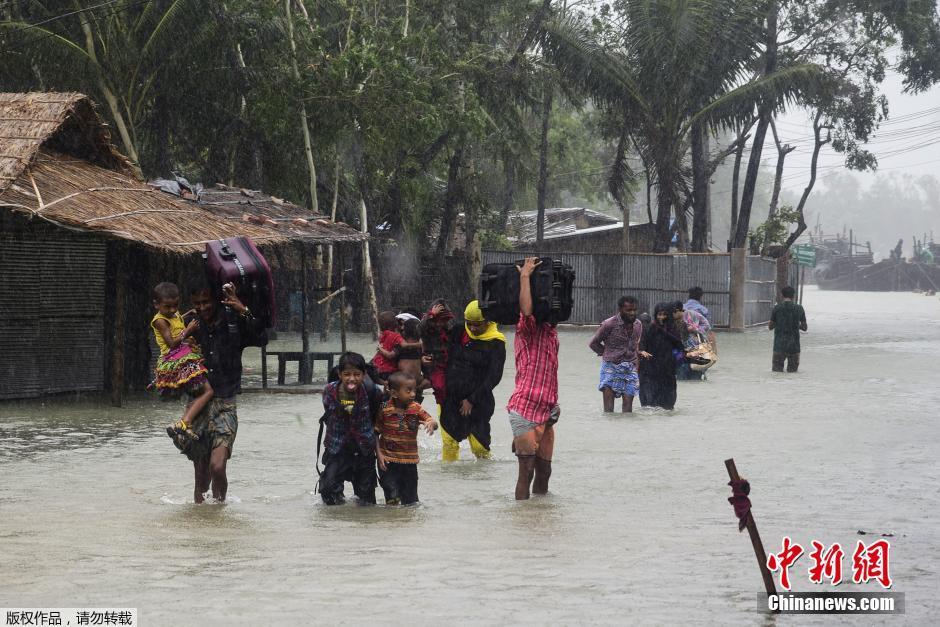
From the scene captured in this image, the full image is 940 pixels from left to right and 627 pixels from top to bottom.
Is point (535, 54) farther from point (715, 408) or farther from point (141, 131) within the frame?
point (715, 408)

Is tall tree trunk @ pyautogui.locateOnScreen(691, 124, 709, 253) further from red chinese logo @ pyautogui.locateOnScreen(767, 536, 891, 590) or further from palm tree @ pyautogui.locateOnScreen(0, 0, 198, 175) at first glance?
red chinese logo @ pyautogui.locateOnScreen(767, 536, 891, 590)

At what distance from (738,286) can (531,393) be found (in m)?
25.3

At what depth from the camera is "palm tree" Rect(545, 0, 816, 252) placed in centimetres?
2986

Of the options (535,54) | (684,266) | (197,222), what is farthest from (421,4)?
(197,222)

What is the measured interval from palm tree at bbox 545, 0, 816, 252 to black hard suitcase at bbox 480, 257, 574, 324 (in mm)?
21671

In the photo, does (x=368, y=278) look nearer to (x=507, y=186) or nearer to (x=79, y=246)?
(x=507, y=186)

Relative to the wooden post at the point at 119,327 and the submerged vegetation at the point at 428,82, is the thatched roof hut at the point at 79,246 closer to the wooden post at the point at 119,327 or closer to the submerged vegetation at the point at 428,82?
the wooden post at the point at 119,327

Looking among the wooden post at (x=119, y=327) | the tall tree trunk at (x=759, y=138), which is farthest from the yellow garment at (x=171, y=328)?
the tall tree trunk at (x=759, y=138)

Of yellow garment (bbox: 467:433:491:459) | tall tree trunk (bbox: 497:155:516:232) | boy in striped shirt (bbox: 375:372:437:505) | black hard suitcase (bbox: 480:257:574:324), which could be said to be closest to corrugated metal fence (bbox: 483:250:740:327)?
tall tree trunk (bbox: 497:155:516:232)

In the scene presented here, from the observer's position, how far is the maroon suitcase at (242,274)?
8383 millimetres

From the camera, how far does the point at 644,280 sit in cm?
3416

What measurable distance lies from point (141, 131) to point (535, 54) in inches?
415

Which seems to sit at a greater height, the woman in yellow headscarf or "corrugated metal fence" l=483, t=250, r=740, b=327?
"corrugated metal fence" l=483, t=250, r=740, b=327

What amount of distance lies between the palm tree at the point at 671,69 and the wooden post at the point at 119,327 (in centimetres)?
1727
